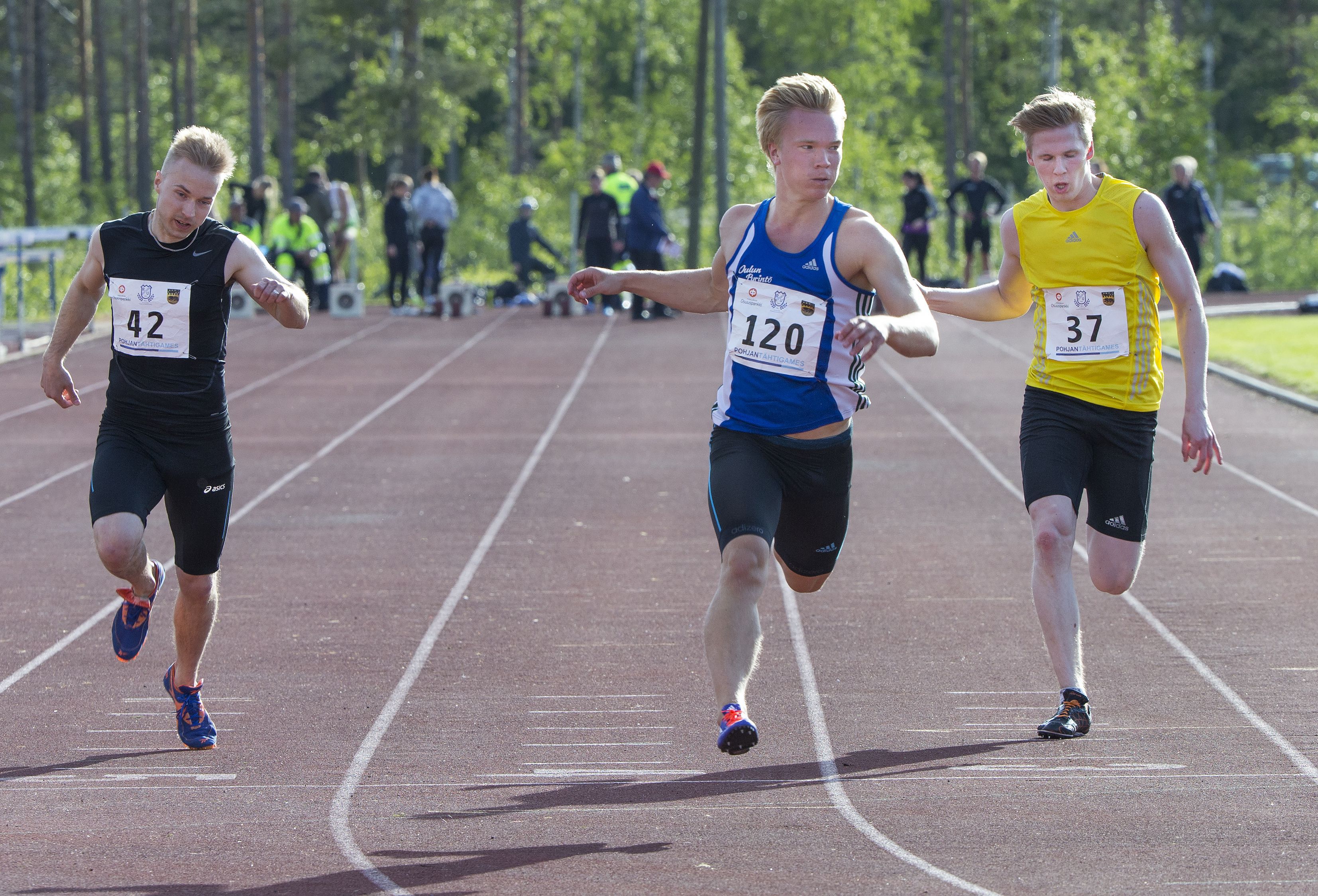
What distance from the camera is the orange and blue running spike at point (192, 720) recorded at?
5445 mm

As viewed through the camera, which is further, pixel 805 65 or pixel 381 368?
pixel 805 65

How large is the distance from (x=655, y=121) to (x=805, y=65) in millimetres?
14018

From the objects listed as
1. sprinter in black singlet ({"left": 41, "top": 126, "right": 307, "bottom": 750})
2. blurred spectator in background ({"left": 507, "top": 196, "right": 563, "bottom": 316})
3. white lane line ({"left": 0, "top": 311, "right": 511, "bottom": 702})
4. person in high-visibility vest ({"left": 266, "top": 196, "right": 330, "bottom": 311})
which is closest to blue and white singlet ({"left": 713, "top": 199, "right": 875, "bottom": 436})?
sprinter in black singlet ({"left": 41, "top": 126, "right": 307, "bottom": 750})

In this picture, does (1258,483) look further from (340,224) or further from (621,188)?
(340,224)

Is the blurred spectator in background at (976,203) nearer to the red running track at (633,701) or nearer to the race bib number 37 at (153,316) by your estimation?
the red running track at (633,701)

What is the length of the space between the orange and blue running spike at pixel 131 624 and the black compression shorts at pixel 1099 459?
2822mm

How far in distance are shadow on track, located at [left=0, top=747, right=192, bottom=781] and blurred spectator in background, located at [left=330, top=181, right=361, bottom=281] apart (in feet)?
69.1

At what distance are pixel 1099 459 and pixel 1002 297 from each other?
0.62m

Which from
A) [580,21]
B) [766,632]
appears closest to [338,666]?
[766,632]


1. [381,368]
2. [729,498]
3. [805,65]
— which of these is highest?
[805,65]

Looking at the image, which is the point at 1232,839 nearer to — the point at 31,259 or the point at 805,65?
the point at 31,259

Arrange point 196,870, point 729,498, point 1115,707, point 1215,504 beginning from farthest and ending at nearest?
point 1215,504
point 1115,707
point 729,498
point 196,870

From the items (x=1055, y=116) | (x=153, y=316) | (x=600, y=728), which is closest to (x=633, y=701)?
(x=600, y=728)

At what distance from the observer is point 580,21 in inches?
2112
